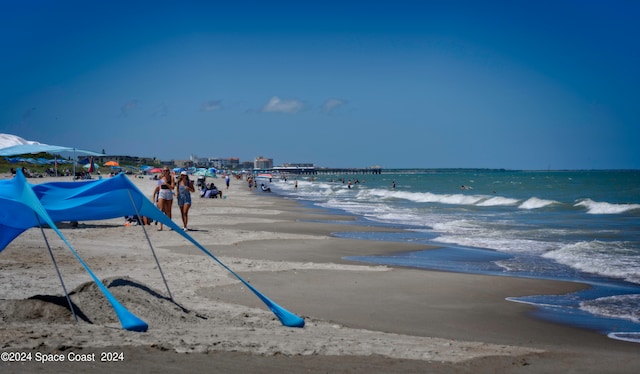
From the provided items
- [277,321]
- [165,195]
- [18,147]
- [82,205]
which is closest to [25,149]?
[18,147]

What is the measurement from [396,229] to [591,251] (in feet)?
27.3

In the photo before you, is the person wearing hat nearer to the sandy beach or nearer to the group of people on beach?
the group of people on beach

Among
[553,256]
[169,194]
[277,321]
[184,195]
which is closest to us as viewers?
[277,321]

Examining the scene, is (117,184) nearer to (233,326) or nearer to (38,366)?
(233,326)

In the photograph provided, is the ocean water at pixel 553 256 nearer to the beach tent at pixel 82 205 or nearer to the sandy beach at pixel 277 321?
the sandy beach at pixel 277 321

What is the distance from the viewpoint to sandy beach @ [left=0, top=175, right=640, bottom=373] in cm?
574

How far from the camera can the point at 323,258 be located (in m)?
14.7

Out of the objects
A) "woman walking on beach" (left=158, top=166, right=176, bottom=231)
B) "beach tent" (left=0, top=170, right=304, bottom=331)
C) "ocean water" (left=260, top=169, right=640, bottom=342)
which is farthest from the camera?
"woman walking on beach" (left=158, top=166, right=176, bottom=231)

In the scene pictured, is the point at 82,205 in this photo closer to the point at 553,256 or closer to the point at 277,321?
the point at 277,321

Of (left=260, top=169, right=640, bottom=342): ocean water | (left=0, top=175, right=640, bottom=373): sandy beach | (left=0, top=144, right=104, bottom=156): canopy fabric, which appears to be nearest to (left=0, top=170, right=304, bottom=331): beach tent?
(left=0, top=175, right=640, bottom=373): sandy beach

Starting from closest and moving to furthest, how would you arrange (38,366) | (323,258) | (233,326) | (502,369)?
(38,366) → (502,369) → (233,326) → (323,258)

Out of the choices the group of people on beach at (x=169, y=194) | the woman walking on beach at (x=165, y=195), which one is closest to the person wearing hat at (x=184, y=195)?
the group of people on beach at (x=169, y=194)

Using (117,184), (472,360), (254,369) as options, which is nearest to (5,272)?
(117,184)

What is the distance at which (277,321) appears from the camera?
302 inches
